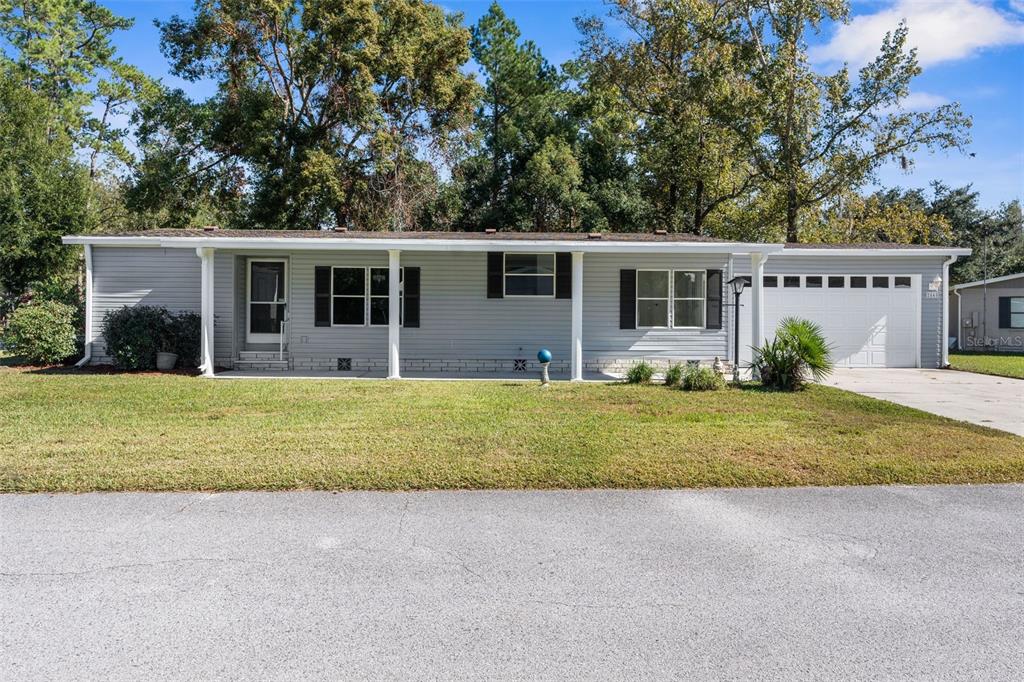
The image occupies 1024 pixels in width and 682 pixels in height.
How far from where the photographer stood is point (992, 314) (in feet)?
75.5

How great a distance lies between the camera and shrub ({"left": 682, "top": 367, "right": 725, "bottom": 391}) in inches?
422

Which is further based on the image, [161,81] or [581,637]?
[161,81]

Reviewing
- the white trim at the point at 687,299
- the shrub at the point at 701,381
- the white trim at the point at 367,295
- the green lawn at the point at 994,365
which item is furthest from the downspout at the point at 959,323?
the white trim at the point at 367,295

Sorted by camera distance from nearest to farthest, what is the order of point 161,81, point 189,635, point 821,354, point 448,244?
point 189,635, point 821,354, point 448,244, point 161,81

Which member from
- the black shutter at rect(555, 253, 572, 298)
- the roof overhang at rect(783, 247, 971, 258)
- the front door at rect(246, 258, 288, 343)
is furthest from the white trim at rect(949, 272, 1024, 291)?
the front door at rect(246, 258, 288, 343)

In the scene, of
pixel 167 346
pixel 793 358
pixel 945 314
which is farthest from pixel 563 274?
pixel 945 314

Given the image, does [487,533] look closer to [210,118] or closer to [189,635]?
[189,635]

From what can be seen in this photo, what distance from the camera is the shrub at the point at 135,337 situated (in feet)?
40.4

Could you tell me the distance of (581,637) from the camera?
2.96 meters

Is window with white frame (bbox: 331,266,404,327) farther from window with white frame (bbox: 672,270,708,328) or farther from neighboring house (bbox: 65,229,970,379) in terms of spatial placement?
window with white frame (bbox: 672,270,708,328)

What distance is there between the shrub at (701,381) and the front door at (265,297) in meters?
7.86

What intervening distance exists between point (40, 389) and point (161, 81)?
22703 millimetres

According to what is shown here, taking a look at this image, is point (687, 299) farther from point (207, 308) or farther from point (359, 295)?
point (207, 308)

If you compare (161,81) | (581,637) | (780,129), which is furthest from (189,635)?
(161,81)
